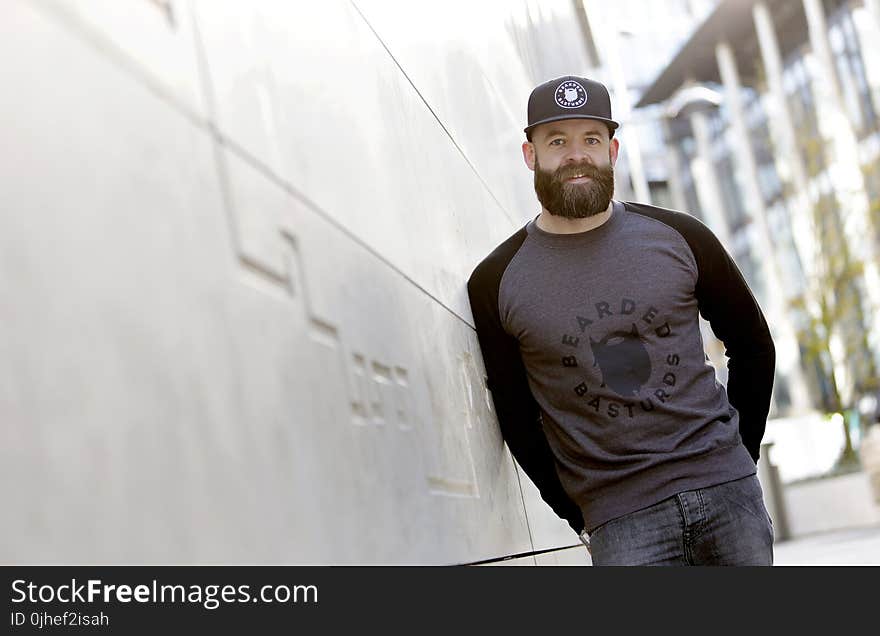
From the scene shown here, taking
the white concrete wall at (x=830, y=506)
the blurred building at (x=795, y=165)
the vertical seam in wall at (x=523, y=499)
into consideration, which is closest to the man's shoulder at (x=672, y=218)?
the vertical seam in wall at (x=523, y=499)

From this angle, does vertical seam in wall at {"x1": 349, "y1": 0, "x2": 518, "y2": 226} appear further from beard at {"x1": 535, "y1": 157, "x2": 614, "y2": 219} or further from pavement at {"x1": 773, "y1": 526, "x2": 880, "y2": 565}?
pavement at {"x1": 773, "y1": 526, "x2": 880, "y2": 565}

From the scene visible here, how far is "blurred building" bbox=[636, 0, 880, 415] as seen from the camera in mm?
21562

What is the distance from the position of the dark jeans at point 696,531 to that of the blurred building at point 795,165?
539 inches

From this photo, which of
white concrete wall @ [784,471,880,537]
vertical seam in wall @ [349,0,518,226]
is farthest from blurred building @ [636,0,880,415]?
vertical seam in wall @ [349,0,518,226]

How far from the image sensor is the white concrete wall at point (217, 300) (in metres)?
1.21

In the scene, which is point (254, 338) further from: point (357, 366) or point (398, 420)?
point (398, 420)

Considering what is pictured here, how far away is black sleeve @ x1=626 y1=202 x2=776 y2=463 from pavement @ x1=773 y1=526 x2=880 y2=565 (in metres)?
5.04

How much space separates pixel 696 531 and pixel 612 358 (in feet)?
1.65

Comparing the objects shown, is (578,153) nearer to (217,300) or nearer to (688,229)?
(688,229)

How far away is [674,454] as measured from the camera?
3.23 m

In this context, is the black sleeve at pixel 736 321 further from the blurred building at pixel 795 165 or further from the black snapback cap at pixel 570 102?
the blurred building at pixel 795 165

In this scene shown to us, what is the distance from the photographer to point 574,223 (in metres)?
3.50

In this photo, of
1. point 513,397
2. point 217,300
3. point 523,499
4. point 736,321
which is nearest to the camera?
point 217,300

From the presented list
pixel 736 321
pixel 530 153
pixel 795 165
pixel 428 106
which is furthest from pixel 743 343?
pixel 795 165
